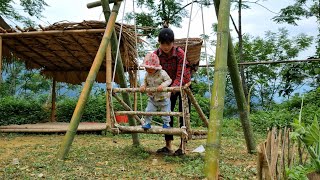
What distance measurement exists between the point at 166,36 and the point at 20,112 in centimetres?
811

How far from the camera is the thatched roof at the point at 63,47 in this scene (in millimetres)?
7145

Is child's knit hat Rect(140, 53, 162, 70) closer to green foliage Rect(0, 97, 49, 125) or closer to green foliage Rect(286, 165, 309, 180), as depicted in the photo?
green foliage Rect(286, 165, 309, 180)

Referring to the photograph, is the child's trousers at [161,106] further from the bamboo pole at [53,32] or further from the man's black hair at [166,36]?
the bamboo pole at [53,32]

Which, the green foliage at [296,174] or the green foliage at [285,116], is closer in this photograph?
the green foliage at [296,174]

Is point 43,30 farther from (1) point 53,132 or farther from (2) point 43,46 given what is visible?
(1) point 53,132

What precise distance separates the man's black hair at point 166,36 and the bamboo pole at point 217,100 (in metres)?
1.13

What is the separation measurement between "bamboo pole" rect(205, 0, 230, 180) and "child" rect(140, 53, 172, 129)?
1158 mm

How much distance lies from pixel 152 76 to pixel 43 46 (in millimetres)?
5156

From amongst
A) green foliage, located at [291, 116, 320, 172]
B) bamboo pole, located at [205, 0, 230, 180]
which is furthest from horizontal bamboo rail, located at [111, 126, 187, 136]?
green foliage, located at [291, 116, 320, 172]

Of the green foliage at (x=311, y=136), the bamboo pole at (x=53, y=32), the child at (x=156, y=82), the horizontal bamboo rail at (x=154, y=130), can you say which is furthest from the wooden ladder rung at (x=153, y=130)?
the bamboo pole at (x=53, y=32)

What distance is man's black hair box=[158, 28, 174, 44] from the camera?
13.9 feet

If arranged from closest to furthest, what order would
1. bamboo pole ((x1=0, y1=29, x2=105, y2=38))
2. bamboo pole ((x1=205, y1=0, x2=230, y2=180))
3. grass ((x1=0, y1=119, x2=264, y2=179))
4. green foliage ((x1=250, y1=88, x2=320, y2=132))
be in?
bamboo pole ((x1=205, y1=0, x2=230, y2=180))
grass ((x1=0, y1=119, x2=264, y2=179))
bamboo pole ((x1=0, y1=29, x2=105, y2=38))
green foliage ((x1=250, y1=88, x2=320, y2=132))

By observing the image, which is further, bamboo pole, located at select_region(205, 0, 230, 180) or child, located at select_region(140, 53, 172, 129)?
child, located at select_region(140, 53, 172, 129)

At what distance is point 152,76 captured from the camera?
14.2 ft
